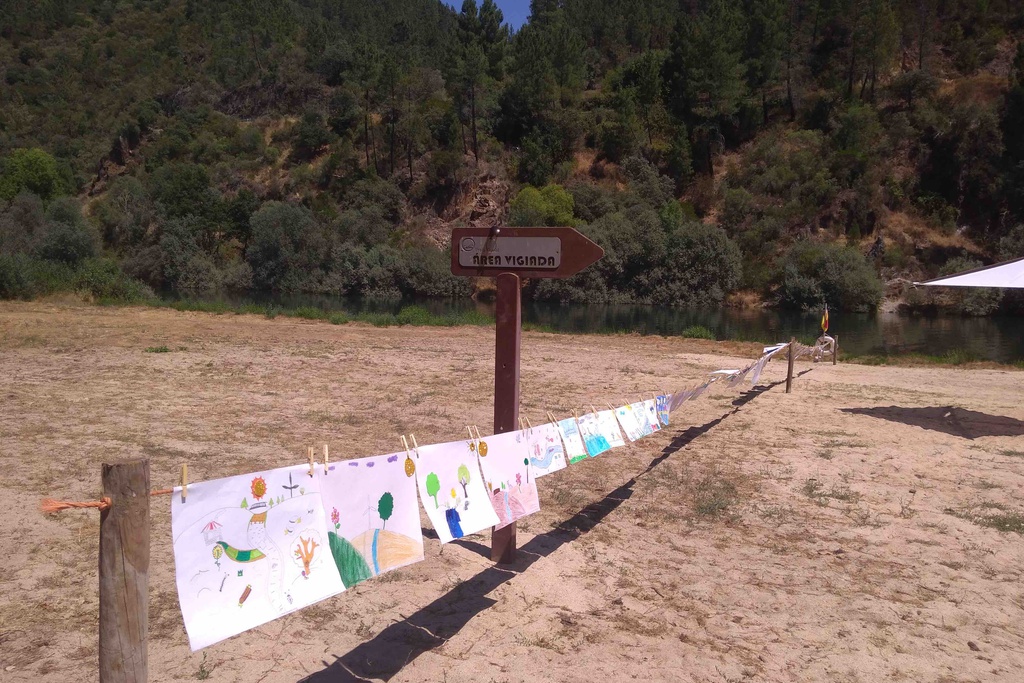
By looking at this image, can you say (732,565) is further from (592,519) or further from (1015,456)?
(1015,456)

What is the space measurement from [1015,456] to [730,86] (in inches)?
2617

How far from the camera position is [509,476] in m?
5.04

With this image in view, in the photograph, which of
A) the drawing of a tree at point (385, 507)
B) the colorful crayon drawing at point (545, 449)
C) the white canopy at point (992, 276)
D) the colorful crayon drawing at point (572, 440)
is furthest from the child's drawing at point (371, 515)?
the white canopy at point (992, 276)

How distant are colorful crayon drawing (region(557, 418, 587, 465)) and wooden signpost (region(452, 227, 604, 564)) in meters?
0.47

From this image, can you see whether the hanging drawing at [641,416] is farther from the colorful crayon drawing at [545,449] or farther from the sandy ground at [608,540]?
the colorful crayon drawing at [545,449]

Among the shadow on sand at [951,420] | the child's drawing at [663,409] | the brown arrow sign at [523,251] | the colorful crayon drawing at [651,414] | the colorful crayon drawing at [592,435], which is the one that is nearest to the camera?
the brown arrow sign at [523,251]

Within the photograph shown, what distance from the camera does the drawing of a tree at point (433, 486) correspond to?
4445mm

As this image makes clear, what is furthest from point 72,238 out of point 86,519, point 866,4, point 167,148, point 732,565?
point 866,4

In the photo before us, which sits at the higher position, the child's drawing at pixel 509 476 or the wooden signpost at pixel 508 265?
the wooden signpost at pixel 508 265

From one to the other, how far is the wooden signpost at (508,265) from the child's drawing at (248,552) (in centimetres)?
189

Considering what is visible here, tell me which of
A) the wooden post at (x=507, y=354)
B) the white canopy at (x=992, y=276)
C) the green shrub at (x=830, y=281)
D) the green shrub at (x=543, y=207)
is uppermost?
the green shrub at (x=543, y=207)

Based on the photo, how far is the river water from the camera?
32.2 metres

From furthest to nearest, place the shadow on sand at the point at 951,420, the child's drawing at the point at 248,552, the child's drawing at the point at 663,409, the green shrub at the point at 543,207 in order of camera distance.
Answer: the green shrub at the point at 543,207 < the shadow on sand at the point at 951,420 < the child's drawing at the point at 663,409 < the child's drawing at the point at 248,552

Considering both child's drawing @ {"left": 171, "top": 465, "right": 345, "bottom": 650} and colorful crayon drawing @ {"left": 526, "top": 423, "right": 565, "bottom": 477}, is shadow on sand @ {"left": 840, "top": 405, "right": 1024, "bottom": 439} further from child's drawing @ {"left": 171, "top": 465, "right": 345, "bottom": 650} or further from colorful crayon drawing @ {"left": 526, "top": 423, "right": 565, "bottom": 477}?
child's drawing @ {"left": 171, "top": 465, "right": 345, "bottom": 650}
